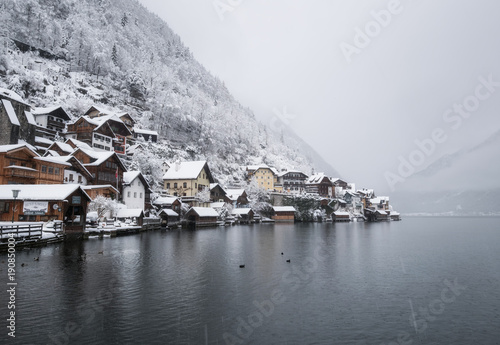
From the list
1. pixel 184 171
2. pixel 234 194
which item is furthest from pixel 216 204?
pixel 184 171

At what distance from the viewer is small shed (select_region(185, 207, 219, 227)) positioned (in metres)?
85.1

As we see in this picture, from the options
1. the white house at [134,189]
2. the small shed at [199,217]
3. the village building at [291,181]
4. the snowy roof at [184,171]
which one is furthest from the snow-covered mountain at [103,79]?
the white house at [134,189]

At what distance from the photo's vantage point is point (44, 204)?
143 feet

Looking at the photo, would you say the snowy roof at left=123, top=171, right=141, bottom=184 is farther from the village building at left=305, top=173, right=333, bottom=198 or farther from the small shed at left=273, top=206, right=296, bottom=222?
the village building at left=305, top=173, right=333, bottom=198

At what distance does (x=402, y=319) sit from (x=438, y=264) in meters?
21.2

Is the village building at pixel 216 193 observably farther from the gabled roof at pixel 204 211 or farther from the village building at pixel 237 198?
the gabled roof at pixel 204 211

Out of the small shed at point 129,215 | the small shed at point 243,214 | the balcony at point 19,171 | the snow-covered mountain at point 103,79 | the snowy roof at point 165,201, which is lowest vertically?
the small shed at point 243,214

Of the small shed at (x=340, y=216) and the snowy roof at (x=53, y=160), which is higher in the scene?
the snowy roof at (x=53, y=160)

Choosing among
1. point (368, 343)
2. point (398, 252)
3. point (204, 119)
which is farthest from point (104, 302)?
point (204, 119)

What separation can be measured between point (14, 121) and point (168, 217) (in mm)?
39485

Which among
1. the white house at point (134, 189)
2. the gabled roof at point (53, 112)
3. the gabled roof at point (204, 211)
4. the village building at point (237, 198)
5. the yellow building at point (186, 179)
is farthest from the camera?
the village building at point (237, 198)

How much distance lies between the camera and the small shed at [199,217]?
3349 inches

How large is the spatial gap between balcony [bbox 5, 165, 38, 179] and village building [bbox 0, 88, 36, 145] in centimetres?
2162

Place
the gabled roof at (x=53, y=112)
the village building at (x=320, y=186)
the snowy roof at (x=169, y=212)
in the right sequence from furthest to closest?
1. the village building at (x=320, y=186)
2. the gabled roof at (x=53, y=112)
3. the snowy roof at (x=169, y=212)
